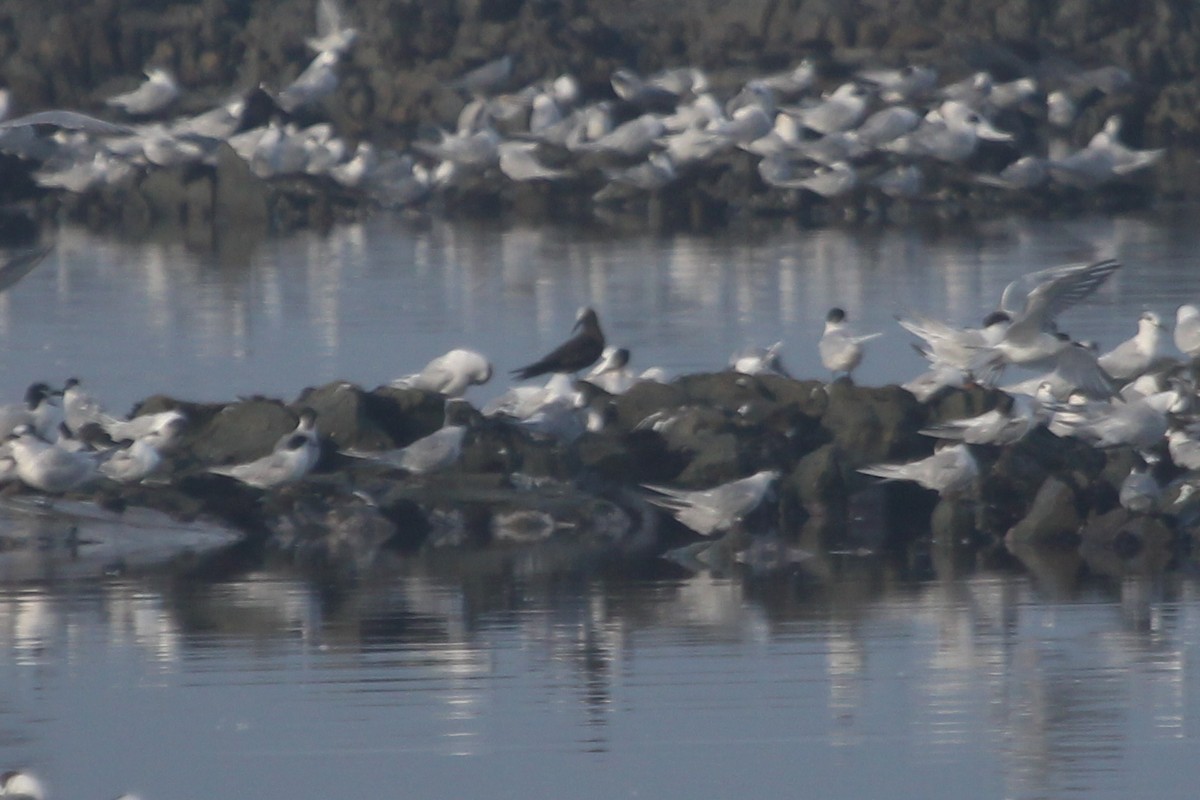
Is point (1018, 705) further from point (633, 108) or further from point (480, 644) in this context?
point (633, 108)

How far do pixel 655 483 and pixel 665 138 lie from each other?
74.4ft

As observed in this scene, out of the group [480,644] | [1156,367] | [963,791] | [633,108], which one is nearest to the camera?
[963,791]

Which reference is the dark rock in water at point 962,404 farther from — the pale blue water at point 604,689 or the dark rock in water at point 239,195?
the dark rock in water at point 239,195

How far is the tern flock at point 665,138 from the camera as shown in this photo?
114ft

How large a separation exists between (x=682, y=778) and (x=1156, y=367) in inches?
311

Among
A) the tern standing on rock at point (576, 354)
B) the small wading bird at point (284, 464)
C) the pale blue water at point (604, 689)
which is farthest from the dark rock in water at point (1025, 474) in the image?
the tern standing on rock at point (576, 354)

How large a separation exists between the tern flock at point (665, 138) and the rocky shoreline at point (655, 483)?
1827 centimetres

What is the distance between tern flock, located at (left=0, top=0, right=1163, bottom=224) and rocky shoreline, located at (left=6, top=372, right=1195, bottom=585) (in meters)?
18.3

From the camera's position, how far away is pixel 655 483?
46.1 ft

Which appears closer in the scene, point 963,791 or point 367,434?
point 963,791

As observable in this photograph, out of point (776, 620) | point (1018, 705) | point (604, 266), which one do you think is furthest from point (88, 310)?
point (1018, 705)

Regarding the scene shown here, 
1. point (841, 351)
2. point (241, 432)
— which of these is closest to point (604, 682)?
point (241, 432)

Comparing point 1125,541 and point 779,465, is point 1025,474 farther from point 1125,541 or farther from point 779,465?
point 779,465

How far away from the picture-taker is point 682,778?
871cm
